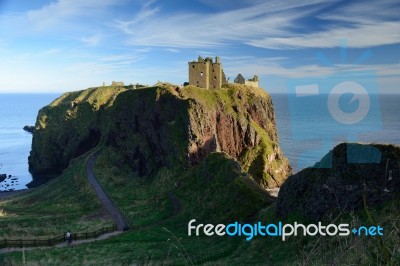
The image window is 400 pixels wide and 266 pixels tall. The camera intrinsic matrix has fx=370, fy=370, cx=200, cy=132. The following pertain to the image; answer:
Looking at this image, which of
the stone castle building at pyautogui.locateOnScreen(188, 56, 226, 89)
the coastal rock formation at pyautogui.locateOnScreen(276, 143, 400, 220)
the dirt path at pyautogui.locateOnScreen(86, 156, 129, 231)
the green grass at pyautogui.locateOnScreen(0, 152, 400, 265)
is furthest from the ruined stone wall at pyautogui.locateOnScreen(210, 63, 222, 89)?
the coastal rock formation at pyautogui.locateOnScreen(276, 143, 400, 220)

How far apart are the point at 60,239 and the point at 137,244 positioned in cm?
951

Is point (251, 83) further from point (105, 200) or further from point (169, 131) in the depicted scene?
point (105, 200)

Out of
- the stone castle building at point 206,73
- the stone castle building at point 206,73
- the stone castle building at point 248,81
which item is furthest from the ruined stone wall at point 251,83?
the stone castle building at point 206,73

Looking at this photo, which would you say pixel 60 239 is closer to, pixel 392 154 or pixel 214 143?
pixel 392 154

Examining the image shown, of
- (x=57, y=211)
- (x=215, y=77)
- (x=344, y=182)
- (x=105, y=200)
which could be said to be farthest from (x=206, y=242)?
(x=215, y=77)

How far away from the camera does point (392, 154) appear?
2253 centimetres

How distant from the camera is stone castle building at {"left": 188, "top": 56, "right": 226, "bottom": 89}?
9250 cm

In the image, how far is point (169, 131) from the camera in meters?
76.7

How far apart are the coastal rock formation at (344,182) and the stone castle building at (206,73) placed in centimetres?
6704

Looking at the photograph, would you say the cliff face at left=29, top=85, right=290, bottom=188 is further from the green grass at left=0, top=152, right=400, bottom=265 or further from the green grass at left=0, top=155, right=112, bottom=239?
the green grass at left=0, top=152, right=400, bottom=265

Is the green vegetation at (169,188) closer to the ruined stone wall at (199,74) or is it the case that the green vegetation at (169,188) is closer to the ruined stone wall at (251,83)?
the ruined stone wall at (251,83)

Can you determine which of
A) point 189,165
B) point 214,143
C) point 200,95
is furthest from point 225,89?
point 189,165

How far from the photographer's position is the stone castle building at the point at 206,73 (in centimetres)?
9250

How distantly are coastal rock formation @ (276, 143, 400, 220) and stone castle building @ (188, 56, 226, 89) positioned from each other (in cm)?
6704
